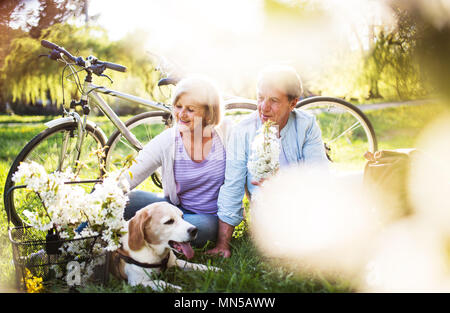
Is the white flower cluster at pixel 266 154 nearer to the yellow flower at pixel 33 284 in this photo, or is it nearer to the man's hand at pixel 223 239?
the man's hand at pixel 223 239

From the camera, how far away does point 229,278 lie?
205 centimetres

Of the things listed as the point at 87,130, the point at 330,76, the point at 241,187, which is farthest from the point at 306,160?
the point at 330,76

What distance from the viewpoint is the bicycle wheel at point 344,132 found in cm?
366

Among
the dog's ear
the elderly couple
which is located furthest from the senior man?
the dog's ear

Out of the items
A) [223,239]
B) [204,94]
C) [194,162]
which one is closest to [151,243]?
[223,239]

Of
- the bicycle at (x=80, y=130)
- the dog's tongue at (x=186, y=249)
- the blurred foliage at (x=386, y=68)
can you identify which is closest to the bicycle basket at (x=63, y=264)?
the dog's tongue at (x=186, y=249)

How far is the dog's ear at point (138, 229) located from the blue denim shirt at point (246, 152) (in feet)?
2.02

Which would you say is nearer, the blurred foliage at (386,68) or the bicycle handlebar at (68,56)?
the bicycle handlebar at (68,56)

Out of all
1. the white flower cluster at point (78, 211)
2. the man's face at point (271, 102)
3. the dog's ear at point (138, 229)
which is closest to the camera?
the white flower cluster at point (78, 211)

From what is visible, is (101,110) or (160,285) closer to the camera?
(160,285)

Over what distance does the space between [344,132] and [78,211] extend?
278cm

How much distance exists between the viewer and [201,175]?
2617 millimetres

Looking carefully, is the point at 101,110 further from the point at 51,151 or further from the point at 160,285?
the point at 160,285
